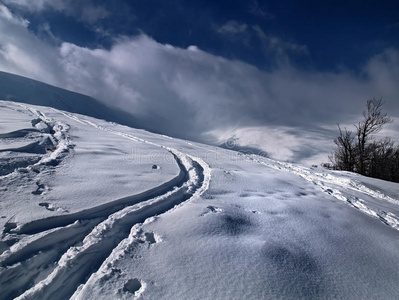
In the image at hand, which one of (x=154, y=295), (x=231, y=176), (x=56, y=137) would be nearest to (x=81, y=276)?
(x=154, y=295)

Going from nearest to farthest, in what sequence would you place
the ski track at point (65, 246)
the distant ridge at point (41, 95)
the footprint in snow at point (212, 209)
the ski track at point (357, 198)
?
the ski track at point (65, 246) → the footprint in snow at point (212, 209) → the ski track at point (357, 198) → the distant ridge at point (41, 95)

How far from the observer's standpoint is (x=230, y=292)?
1.79 meters

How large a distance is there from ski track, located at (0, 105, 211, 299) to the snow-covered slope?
1 cm

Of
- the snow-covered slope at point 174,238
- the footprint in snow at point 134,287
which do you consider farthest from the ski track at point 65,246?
the footprint in snow at point 134,287

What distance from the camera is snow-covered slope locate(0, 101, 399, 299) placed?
1.84m

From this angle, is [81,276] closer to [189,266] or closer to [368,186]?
[189,266]

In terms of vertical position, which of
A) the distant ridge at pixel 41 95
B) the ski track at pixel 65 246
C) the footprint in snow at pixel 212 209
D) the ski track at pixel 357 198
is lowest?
the ski track at pixel 65 246

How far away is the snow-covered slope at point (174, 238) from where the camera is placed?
1840mm

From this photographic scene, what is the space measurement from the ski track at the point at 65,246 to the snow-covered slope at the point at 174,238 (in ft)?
0.03

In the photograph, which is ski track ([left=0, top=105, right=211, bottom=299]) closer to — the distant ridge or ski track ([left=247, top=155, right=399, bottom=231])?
ski track ([left=247, top=155, right=399, bottom=231])

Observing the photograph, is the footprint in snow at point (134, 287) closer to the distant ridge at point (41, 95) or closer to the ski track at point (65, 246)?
the ski track at point (65, 246)

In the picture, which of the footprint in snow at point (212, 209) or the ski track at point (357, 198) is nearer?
the footprint in snow at point (212, 209)

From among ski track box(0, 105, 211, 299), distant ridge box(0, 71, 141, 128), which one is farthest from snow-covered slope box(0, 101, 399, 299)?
distant ridge box(0, 71, 141, 128)

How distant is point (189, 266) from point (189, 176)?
10.5 ft
